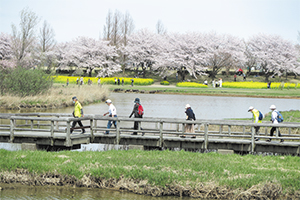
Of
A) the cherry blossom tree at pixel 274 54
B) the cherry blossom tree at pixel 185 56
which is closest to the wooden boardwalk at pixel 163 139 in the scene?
the cherry blossom tree at pixel 185 56

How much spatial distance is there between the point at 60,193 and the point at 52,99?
29.4 m

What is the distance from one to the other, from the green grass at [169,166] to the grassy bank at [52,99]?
24.4 meters

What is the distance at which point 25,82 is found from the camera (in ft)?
128

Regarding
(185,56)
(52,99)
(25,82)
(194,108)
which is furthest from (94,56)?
(194,108)

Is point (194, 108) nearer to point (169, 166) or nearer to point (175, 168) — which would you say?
point (169, 166)

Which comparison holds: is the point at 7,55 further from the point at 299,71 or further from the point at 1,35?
the point at 299,71

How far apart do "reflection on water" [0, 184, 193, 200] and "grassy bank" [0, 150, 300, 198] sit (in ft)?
1.35

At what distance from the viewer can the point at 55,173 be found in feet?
39.6

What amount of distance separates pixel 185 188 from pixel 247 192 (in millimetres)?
1783

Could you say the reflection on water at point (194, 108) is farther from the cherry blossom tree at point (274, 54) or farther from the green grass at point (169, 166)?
the cherry blossom tree at point (274, 54)

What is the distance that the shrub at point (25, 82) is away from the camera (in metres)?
38.6

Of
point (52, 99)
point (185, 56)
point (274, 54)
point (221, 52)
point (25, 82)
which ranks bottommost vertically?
point (52, 99)

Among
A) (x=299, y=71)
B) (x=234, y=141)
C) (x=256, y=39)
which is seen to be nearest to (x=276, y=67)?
(x=299, y=71)

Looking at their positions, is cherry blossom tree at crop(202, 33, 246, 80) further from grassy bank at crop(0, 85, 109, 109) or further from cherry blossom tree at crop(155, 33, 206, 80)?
grassy bank at crop(0, 85, 109, 109)
